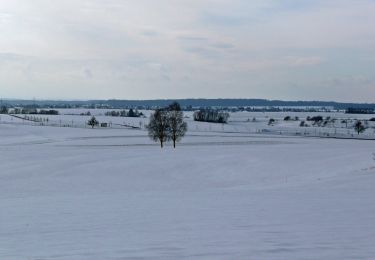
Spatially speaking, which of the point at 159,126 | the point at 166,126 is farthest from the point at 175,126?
the point at 159,126

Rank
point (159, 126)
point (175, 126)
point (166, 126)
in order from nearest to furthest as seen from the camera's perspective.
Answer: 1. point (159, 126)
2. point (166, 126)
3. point (175, 126)

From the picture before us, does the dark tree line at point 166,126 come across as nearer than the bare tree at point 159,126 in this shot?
No

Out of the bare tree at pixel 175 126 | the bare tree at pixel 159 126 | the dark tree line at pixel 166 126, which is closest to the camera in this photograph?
the bare tree at pixel 159 126

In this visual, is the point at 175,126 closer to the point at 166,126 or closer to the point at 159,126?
the point at 166,126

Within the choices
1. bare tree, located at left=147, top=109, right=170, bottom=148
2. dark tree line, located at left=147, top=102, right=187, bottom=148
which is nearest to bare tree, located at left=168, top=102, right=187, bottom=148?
dark tree line, located at left=147, top=102, right=187, bottom=148

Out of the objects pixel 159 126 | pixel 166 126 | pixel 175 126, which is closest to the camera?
pixel 159 126

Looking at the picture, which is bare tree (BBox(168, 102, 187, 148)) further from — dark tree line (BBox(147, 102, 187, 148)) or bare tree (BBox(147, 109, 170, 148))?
bare tree (BBox(147, 109, 170, 148))

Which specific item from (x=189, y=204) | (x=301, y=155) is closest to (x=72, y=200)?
(x=189, y=204)

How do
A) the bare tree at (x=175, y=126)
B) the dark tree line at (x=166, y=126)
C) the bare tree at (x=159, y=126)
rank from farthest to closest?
the bare tree at (x=175, y=126) → the dark tree line at (x=166, y=126) → the bare tree at (x=159, y=126)

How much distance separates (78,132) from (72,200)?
77642mm

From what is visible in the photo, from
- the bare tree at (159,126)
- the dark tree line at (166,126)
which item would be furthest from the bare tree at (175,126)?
the bare tree at (159,126)

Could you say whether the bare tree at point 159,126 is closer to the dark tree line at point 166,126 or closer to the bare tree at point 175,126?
the dark tree line at point 166,126

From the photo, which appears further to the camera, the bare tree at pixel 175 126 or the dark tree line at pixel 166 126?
the bare tree at pixel 175 126

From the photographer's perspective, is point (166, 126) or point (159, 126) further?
point (166, 126)
